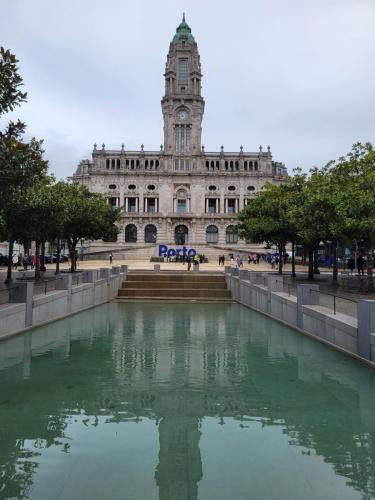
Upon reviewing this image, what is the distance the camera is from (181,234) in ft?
277

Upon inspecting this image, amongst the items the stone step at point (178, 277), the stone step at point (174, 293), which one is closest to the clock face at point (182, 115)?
the stone step at point (178, 277)

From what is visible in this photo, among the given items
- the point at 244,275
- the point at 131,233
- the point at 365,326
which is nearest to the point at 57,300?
the point at 244,275

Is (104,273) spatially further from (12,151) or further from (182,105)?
(182,105)

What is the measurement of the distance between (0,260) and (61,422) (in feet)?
152

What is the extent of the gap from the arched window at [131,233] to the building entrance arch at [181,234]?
27.0 ft

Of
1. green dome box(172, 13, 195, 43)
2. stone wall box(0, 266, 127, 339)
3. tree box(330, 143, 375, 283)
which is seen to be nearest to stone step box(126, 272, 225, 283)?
stone wall box(0, 266, 127, 339)

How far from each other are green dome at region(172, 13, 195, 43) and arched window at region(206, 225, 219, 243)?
40795 millimetres

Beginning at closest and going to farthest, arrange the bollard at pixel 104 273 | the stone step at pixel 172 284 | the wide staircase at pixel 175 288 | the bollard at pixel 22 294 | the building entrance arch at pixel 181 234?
1. the bollard at pixel 22 294
2. the bollard at pixel 104 273
3. the wide staircase at pixel 175 288
4. the stone step at pixel 172 284
5. the building entrance arch at pixel 181 234

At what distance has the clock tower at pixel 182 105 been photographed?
277 ft

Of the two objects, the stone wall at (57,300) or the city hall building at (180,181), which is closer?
the stone wall at (57,300)

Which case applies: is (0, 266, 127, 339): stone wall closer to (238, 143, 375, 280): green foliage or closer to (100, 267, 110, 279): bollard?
(100, 267, 110, 279): bollard

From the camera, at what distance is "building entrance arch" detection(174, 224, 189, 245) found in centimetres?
8388

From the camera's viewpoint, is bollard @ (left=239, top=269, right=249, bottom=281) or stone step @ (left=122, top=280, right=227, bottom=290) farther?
stone step @ (left=122, top=280, right=227, bottom=290)

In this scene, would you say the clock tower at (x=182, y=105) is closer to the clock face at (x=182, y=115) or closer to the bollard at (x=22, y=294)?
the clock face at (x=182, y=115)
